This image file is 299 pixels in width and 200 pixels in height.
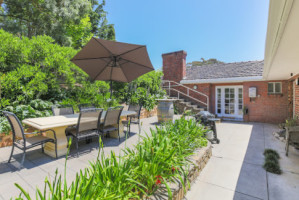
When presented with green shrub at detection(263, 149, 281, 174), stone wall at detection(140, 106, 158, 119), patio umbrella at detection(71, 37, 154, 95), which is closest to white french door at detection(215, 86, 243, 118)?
stone wall at detection(140, 106, 158, 119)

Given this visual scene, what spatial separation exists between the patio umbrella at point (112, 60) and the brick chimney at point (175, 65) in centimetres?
705

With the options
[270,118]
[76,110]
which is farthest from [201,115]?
[270,118]

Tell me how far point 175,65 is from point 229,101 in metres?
4.74

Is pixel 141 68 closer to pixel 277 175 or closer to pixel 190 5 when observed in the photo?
pixel 277 175

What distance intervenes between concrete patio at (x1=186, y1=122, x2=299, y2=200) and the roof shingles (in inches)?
246

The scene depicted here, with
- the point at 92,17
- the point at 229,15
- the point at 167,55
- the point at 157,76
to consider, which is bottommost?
the point at 157,76

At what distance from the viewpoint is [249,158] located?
139 inches

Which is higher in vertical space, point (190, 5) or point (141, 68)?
point (190, 5)

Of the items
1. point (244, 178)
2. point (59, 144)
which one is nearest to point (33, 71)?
point (59, 144)

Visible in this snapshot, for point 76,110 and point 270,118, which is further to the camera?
point 270,118

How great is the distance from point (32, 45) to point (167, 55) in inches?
366

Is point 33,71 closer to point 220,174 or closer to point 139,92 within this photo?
point 139,92

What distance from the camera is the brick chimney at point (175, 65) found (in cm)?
1158

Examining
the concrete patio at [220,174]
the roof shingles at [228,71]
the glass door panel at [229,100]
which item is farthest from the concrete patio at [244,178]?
the roof shingles at [228,71]
